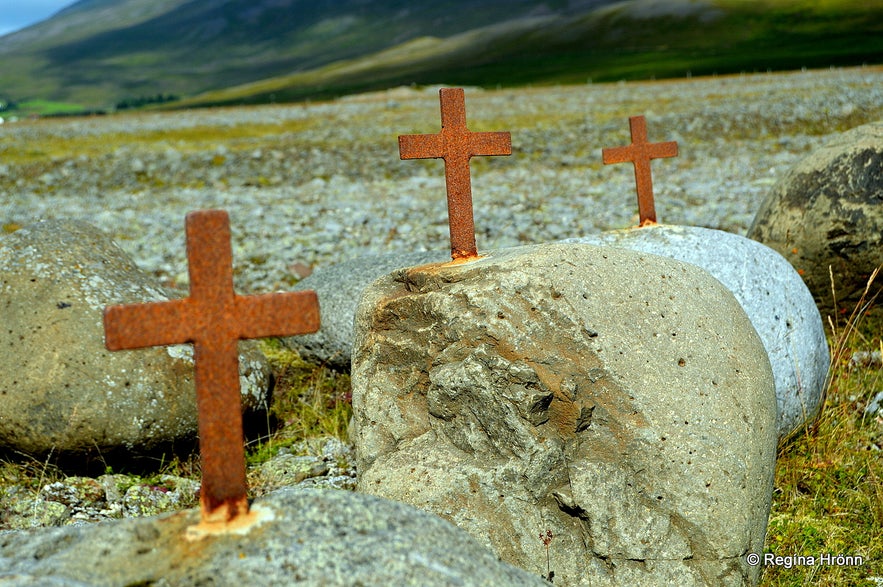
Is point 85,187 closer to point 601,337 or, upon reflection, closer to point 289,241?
point 289,241

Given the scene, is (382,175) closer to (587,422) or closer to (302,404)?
(302,404)

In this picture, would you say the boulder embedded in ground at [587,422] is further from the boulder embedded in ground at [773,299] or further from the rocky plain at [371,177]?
the rocky plain at [371,177]

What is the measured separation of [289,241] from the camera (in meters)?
14.9

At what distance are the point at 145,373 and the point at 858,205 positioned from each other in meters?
6.91

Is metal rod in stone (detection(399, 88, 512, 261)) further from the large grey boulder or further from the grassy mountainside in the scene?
the grassy mountainside

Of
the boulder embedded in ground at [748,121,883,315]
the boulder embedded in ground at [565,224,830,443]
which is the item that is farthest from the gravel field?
the boulder embedded in ground at [565,224,830,443]

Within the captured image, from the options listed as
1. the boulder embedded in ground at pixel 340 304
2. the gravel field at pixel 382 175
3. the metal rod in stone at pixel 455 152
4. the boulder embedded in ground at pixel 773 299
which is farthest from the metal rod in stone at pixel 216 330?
the gravel field at pixel 382 175

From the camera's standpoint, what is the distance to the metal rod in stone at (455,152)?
6.01m

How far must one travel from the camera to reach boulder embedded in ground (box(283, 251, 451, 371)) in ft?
27.7

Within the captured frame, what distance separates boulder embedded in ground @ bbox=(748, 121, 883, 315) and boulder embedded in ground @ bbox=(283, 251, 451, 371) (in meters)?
3.70

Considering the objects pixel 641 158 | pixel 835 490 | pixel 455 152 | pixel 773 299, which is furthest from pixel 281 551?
pixel 641 158

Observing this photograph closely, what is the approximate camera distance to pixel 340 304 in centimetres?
856

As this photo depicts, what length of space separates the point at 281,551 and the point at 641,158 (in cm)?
589

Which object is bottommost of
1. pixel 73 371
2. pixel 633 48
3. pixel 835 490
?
→ pixel 835 490
